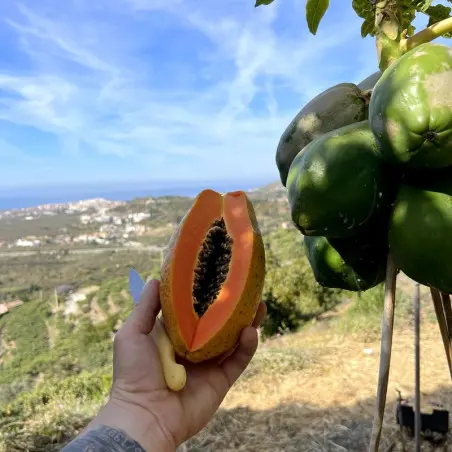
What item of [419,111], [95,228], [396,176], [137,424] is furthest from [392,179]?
[95,228]

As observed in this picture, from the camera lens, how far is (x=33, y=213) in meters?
72.1

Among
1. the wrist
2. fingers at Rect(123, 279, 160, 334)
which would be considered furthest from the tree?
the wrist

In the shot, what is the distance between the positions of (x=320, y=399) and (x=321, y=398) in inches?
0.8

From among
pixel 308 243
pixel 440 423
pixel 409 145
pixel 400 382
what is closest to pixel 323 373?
pixel 400 382

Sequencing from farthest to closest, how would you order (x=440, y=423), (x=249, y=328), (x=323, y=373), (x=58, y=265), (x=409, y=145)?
(x=58, y=265)
(x=323, y=373)
(x=440, y=423)
(x=249, y=328)
(x=409, y=145)

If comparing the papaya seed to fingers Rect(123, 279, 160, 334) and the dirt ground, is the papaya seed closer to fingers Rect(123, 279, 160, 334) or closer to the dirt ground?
fingers Rect(123, 279, 160, 334)

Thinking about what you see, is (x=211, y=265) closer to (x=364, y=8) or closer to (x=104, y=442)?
(x=104, y=442)

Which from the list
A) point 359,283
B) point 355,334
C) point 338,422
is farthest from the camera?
point 355,334

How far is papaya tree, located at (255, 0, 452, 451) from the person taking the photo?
2.29 ft

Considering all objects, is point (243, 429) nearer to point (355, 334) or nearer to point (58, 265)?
point (355, 334)

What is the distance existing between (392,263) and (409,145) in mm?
184

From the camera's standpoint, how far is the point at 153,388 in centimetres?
132

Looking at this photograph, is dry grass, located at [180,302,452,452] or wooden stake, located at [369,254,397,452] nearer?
wooden stake, located at [369,254,397,452]

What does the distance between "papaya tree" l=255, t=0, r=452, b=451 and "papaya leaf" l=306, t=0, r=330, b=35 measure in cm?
13
